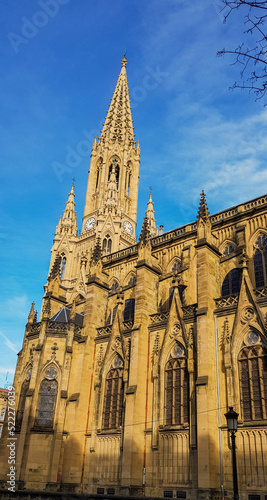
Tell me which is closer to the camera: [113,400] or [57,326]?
[113,400]

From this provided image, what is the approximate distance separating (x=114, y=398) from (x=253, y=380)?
886cm

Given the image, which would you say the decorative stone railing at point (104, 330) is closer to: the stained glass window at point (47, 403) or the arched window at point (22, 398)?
the stained glass window at point (47, 403)

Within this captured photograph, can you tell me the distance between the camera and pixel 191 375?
2089 centimetres

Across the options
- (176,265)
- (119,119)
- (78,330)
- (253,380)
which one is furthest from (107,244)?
(253,380)

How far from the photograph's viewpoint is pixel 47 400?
25.2 meters

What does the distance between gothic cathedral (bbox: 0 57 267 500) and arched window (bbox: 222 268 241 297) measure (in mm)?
112

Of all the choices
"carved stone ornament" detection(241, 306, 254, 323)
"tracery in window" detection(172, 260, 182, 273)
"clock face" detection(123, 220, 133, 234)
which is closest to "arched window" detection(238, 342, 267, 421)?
"carved stone ornament" detection(241, 306, 254, 323)

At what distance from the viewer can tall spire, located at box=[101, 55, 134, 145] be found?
6120cm

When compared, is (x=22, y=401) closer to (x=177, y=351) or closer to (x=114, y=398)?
(x=114, y=398)

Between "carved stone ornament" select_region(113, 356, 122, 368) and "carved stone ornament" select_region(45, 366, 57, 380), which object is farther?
"carved stone ornament" select_region(45, 366, 57, 380)

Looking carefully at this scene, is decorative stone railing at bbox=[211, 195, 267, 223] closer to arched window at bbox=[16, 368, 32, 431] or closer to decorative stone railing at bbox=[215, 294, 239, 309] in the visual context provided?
decorative stone railing at bbox=[215, 294, 239, 309]

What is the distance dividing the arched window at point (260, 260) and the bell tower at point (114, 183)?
25816mm

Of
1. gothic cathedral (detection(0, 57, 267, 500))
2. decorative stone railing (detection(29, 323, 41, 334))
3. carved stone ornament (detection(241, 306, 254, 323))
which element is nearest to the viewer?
gothic cathedral (detection(0, 57, 267, 500))

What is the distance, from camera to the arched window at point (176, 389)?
21047 mm
